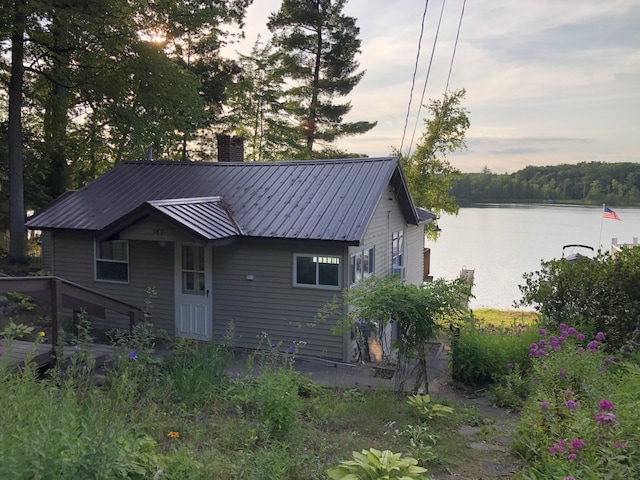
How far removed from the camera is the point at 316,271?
991 centimetres

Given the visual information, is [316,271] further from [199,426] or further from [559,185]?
[559,185]

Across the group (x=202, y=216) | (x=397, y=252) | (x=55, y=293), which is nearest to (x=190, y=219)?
(x=202, y=216)

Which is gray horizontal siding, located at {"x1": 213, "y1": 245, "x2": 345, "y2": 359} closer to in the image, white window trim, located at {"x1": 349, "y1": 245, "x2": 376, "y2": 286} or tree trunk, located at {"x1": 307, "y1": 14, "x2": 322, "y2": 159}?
white window trim, located at {"x1": 349, "y1": 245, "x2": 376, "y2": 286}

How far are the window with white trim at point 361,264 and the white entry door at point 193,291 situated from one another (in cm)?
305

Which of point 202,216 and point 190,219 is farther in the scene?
point 202,216

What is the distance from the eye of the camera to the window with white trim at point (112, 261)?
37.0ft

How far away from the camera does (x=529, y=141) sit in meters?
24.2

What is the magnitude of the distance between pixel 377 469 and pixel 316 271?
6498 mm

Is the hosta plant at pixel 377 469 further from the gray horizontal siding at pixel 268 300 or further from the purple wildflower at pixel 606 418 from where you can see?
the gray horizontal siding at pixel 268 300

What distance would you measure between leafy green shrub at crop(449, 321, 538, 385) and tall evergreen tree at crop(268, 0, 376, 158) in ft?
68.2

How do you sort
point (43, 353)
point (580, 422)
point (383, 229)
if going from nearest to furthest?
point (580, 422)
point (43, 353)
point (383, 229)

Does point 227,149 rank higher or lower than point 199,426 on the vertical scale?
higher

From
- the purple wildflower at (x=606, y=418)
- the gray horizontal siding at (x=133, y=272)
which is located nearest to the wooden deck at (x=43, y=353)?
the gray horizontal siding at (x=133, y=272)

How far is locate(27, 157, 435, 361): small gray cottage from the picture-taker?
9.80 m
